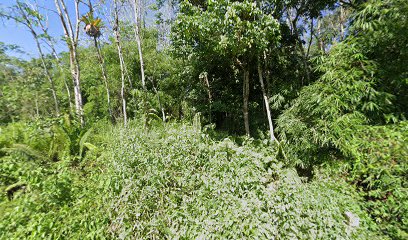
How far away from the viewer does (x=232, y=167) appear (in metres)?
2.40

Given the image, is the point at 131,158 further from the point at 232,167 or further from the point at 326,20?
the point at 326,20

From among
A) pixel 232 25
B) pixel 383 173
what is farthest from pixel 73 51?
pixel 383 173

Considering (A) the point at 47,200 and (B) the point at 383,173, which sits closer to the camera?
(A) the point at 47,200

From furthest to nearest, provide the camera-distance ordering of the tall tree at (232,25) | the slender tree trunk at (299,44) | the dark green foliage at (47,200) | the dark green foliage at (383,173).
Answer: the slender tree trunk at (299,44) < the tall tree at (232,25) < the dark green foliage at (383,173) < the dark green foliage at (47,200)

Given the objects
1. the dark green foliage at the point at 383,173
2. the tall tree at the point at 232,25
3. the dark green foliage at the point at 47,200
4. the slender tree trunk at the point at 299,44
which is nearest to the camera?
the dark green foliage at the point at 47,200

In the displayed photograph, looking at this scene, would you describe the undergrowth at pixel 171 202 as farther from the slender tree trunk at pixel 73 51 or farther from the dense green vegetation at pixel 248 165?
the slender tree trunk at pixel 73 51

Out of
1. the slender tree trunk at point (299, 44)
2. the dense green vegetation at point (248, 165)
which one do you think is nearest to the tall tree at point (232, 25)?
the dense green vegetation at point (248, 165)

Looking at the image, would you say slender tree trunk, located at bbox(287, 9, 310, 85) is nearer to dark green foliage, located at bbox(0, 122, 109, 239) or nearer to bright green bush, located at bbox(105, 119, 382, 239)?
bright green bush, located at bbox(105, 119, 382, 239)

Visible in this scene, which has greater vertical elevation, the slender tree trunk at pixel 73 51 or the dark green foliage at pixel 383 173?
the slender tree trunk at pixel 73 51

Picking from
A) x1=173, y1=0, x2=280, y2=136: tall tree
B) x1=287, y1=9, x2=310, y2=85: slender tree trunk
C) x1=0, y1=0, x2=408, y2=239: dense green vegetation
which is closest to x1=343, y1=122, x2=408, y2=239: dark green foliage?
x1=0, y1=0, x2=408, y2=239: dense green vegetation

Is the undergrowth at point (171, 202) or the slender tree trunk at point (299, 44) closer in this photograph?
the undergrowth at point (171, 202)

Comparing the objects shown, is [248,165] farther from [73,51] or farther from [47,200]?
[73,51]

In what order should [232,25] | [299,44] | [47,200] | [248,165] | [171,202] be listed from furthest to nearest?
[299,44]
[232,25]
[248,165]
[171,202]
[47,200]

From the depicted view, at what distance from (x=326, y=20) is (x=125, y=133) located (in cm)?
1515
